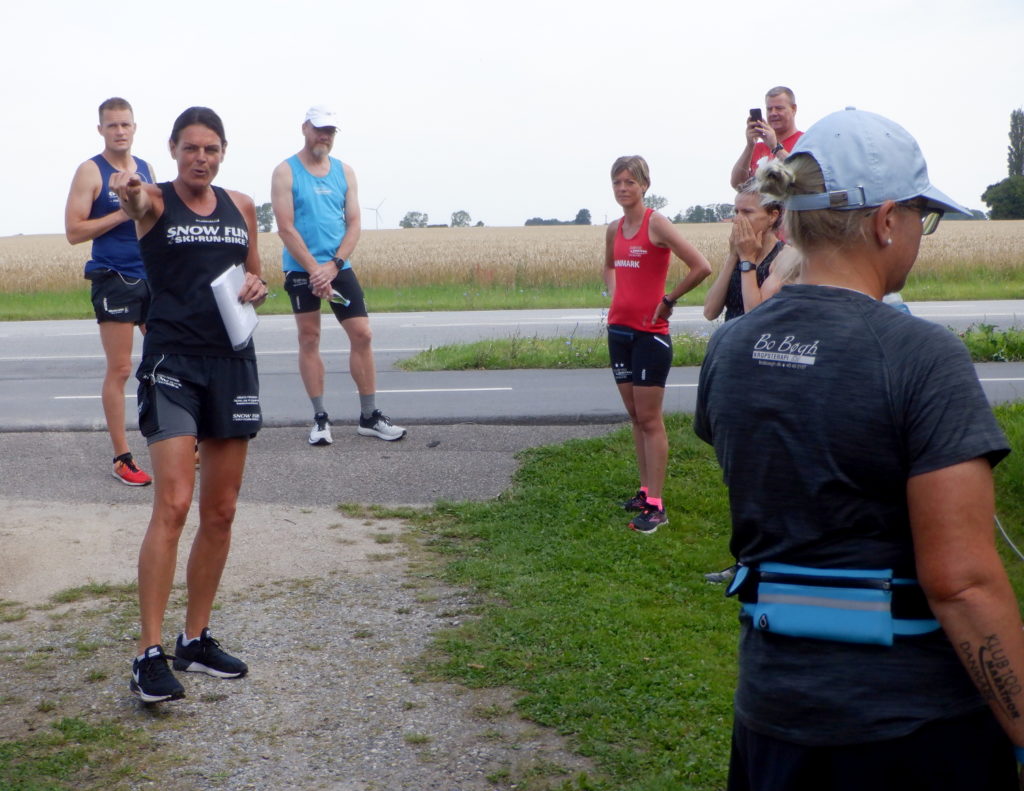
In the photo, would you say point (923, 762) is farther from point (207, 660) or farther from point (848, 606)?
point (207, 660)

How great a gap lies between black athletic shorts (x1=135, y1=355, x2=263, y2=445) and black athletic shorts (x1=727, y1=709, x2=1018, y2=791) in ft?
9.65

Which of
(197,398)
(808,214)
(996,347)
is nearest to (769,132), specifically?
(197,398)

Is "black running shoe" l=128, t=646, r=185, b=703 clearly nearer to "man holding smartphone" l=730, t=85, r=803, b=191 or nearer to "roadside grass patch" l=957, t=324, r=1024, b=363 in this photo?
"man holding smartphone" l=730, t=85, r=803, b=191

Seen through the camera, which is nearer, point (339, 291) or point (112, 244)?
point (112, 244)

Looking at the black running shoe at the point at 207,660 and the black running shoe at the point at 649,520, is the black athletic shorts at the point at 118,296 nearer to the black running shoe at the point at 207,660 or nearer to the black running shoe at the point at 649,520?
the black running shoe at the point at 207,660

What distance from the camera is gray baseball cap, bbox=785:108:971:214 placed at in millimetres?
1917

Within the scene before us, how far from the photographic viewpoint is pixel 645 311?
6.18 meters

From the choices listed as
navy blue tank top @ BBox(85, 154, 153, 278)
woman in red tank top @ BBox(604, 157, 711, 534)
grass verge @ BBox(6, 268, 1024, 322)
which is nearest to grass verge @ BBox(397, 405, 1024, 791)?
woman in red tank top @ BBox(604, 157, 711, 534)

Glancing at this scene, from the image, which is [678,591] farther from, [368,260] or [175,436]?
[368,260]

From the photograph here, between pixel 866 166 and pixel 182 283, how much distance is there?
3057mm

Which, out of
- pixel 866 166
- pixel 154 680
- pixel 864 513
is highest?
pixel 866 166

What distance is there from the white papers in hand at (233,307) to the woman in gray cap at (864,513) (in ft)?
9.06

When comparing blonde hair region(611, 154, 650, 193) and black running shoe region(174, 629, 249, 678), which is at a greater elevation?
blonde hair region(611, 154, 650, 193)

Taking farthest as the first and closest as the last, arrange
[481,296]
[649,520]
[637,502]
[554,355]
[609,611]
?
[481,296] < [554,355] < [637,502] < [649,520] < [609,611]
